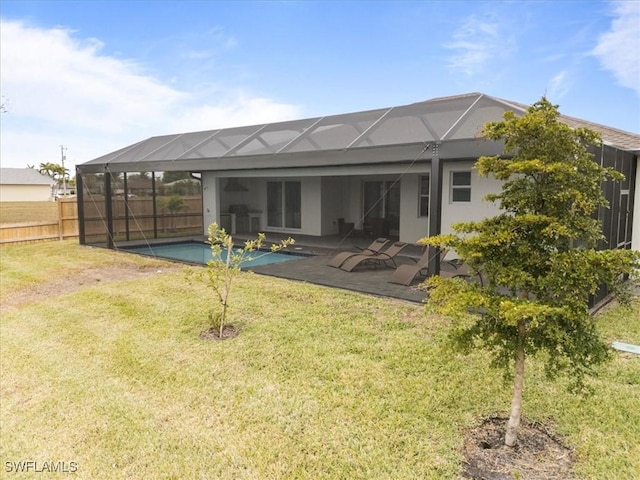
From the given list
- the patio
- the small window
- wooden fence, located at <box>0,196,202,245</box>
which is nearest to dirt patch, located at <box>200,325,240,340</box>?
the patio

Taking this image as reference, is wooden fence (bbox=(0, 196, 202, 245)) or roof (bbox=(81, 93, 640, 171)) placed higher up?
roof (bbox=(81, 93, 640, 171))

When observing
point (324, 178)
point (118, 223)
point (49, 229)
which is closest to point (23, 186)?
point (49, 229)

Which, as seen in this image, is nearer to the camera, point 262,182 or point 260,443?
point 260,443

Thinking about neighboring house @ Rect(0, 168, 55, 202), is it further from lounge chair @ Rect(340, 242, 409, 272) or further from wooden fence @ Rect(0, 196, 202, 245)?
lounge chair @ Rect(340, 242, 409, 272)

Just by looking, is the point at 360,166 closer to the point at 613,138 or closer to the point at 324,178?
the point at 324,178

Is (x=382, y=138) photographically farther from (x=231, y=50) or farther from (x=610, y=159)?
(x=231, y=50)

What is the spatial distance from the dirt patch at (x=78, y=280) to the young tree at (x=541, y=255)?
7.68 metres

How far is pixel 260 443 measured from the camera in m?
3.39

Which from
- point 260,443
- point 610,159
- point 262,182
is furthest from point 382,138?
point 262,182

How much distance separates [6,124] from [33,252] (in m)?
18.2

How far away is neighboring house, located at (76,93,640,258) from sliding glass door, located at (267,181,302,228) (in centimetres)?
4

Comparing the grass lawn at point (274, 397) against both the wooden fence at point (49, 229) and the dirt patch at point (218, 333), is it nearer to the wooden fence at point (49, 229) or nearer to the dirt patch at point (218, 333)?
the dirt patch at point (218, 333)

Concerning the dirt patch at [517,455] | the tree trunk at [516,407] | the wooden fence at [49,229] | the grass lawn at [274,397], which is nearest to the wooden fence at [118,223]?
the wooden fence at [49,229]

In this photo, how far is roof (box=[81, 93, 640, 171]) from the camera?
8195 mm
